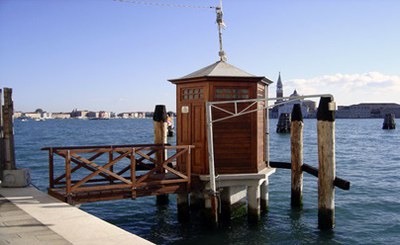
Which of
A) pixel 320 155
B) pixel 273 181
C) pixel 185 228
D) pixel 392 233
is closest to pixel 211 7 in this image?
pixel 320 155

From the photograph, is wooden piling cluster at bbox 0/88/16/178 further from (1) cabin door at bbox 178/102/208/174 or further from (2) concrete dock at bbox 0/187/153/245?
(1) cabin door at bbox 178/102/208/174

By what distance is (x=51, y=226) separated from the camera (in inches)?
308

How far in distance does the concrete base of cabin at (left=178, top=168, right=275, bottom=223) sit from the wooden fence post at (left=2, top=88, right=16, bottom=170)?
5.50 metres

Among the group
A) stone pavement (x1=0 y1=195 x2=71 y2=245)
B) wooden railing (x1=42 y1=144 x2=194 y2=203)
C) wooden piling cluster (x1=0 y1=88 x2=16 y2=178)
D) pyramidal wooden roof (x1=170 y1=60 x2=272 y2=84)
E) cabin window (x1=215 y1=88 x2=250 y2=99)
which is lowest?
stone pavement (x1=0 y1=195 x2=71 y2=245)

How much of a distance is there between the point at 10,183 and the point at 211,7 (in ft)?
28.7

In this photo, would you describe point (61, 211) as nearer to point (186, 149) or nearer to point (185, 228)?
point (186, 149)

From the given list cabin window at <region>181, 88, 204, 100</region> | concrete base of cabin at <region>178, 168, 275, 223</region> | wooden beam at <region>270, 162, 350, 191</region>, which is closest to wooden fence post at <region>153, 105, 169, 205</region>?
concrete base of cabin at <region>178, 168, 275, 223</region>

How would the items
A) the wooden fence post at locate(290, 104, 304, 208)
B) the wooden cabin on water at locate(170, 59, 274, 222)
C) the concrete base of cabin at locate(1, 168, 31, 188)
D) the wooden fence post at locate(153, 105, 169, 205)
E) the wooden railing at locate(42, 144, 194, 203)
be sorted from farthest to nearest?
the wooden fence post at locate(153, 105, 169, 205) → the wooden fence post at locate(290, 104, 304, 208) → the wooden cabin on water at locate(170, 59, 274, 222) → the concrete base of cabin at locate(1, 168, 31, 188) → the wooden railing at locate(42, 144, 194, 203)

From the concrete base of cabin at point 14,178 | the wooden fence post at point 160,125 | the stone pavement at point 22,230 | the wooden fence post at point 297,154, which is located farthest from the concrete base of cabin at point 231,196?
the stone pavement at point 22,230

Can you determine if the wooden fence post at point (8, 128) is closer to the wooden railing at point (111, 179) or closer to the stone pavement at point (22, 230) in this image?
the wooden railing at point (111, 179)

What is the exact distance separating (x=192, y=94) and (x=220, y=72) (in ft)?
3.71

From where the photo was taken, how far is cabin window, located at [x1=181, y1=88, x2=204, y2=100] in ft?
42.8

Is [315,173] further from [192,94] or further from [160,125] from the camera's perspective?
[160,125]

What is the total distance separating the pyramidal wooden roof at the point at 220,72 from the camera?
12.9 m
